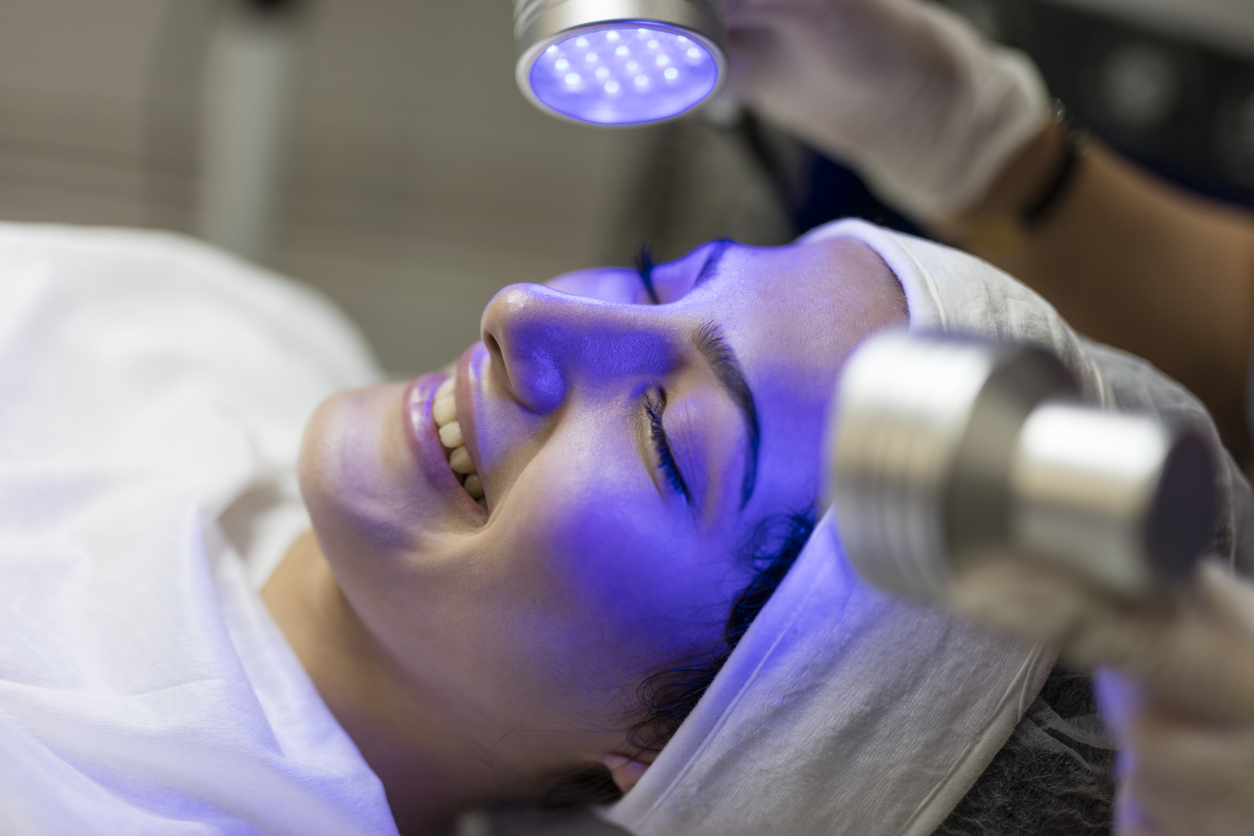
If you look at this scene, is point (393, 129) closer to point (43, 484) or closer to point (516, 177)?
point (516, 177)

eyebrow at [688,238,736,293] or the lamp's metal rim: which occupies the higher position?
the lamp's metal rim

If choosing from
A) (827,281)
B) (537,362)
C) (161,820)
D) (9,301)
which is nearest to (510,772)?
(161,820)

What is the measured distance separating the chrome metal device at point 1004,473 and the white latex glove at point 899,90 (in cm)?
86

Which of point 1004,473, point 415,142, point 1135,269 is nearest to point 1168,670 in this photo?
point 1004,473

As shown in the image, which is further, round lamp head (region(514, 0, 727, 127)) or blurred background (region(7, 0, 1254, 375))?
blurred background (region(7, 0, 1254, 375))

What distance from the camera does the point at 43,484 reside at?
3.12 ft

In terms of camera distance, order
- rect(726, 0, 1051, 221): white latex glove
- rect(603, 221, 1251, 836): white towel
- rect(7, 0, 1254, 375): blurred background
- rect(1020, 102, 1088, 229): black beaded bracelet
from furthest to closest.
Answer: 1. rect(7, 0, 1254, 375): blurred background
2. rect(1020, 102, 1088, 229): black beaded bracelet
3. rect(726, 0, 1051, 221): white latex glove
4. rect(603, 221, 1251, 836): white towel

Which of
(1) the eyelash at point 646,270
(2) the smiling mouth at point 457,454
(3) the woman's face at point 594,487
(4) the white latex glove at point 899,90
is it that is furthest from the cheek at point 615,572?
(4) the white latex glove at point 899,90

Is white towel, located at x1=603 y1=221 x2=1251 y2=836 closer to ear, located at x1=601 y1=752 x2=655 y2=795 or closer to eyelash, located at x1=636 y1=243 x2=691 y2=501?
ear, located at x1=601 y1=752 x2=655 y2=795

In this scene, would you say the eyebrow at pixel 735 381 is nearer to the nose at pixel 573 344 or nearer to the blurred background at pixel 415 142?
the nose at pixel 573 344

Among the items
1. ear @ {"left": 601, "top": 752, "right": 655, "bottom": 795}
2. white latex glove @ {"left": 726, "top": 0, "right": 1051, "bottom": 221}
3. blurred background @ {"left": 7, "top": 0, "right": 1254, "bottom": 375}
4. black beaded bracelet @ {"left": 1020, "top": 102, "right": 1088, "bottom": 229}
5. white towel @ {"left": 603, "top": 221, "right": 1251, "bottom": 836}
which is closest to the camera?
white towel @ {"left": 603, "top": 221, "right": 1251, "bottom": 836}

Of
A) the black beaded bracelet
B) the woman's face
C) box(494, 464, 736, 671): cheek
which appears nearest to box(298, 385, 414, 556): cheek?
the woman's face

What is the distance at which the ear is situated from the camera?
2.68 ft

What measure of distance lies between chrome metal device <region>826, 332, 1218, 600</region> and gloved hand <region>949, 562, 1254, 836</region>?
19 mm
